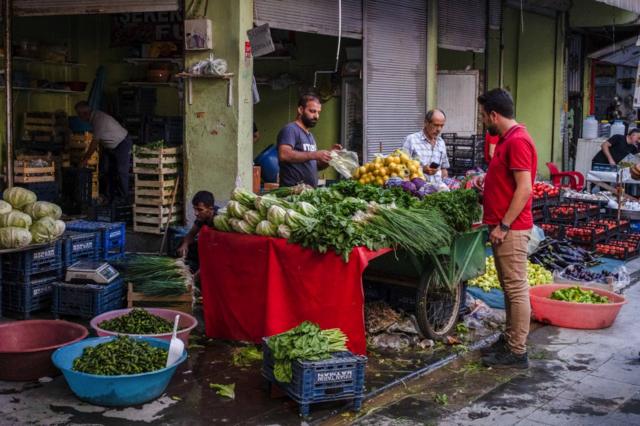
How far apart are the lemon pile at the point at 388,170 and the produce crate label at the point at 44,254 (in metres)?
3.17

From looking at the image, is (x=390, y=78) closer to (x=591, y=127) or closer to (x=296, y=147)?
(x=296, y=147)

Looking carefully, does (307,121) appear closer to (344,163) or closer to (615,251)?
(344,163)

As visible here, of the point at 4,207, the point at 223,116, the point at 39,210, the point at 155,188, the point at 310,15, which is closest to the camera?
the point at 4,207

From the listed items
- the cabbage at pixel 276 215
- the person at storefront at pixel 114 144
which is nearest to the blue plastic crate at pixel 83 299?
the cabbage at pixel 276 215

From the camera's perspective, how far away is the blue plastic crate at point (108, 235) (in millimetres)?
8203

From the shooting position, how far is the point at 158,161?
31.1ft

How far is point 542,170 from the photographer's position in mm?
18469

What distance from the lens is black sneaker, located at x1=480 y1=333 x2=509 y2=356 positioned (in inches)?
266

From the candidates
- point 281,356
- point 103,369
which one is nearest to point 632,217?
point 281,356

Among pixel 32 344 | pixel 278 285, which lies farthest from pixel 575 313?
pixel 32 344

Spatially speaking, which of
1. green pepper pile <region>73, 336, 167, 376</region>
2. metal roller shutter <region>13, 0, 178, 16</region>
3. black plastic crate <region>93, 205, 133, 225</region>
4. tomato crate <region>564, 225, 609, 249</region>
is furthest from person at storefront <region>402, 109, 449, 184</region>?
green pepper pile <region>73, 336, 167, 376</region>

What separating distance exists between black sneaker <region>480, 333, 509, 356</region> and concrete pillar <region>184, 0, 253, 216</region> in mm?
3603

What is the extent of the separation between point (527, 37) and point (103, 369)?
49.6 ft

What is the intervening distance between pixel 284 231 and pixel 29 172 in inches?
249
